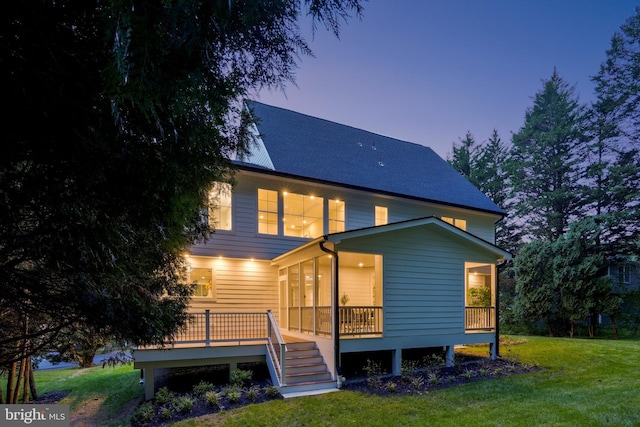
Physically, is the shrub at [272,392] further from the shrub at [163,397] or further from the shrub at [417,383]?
the shrub at [417,383]

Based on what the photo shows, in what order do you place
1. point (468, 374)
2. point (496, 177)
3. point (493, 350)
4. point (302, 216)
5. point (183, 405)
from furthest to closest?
point (496, 177), point (302, 216), point (493, 350), point (468, 374), point (183, 405)

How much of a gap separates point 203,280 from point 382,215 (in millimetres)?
6925

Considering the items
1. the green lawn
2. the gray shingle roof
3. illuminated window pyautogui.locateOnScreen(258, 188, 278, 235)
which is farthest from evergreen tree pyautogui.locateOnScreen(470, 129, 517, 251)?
illuminated window pyautogui.locateOnScreen(258, 188, 278, 235)

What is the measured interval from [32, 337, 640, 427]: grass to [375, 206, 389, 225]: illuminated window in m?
6.40

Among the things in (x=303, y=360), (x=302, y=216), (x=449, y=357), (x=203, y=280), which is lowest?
(x=449, y=357)

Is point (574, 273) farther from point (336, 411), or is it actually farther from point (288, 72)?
point (288, 72)

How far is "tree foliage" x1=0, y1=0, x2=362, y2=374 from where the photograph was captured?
2.13 meters

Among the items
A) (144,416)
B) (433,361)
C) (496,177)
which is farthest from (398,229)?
(496,177)

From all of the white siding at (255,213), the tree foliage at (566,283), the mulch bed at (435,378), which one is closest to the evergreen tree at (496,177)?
the tree foliage at (566,283)

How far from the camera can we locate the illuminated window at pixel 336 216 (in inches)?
483

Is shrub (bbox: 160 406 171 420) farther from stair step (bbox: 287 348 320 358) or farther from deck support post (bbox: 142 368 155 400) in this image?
stair step (bbox: 287 348 320 358)

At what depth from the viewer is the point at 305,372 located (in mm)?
8273

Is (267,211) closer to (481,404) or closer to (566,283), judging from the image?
(481,404)

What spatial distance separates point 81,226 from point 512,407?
7509 mm
